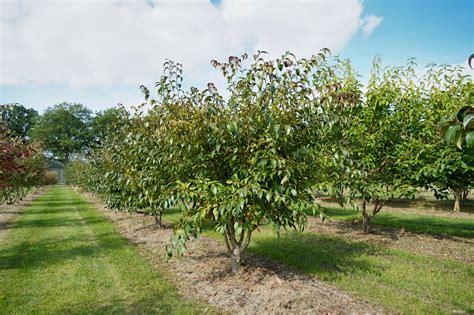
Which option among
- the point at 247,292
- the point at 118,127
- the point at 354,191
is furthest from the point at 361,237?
the point at 118,127

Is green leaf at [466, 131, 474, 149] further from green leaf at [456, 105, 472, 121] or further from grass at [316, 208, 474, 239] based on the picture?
grass at [316, 208, 474, 239]

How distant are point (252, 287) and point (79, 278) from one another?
282 cm

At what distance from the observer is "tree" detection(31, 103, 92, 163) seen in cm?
6644

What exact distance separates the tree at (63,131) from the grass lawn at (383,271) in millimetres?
64852

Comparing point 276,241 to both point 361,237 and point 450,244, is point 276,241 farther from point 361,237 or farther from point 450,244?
point 450,244

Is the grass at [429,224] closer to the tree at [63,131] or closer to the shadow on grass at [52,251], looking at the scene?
the shadow on grass at [52,251]

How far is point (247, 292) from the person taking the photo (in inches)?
176

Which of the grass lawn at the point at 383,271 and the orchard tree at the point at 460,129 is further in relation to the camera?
the grass lawn at the point at 383,271

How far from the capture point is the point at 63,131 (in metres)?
69.1

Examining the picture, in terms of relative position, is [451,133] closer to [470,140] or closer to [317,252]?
[470,140]

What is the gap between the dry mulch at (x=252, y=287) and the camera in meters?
3.98

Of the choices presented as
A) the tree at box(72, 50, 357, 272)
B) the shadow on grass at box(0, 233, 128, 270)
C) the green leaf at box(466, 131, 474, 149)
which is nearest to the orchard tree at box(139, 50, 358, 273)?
the tree at box(72, 50, 357, 272)

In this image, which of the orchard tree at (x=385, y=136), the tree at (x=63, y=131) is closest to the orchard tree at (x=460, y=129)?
the orchard tree at (x=385, y=136)

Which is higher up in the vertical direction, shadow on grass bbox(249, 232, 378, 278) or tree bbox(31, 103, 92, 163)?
tree bbox(31, 103, 92, 163)
